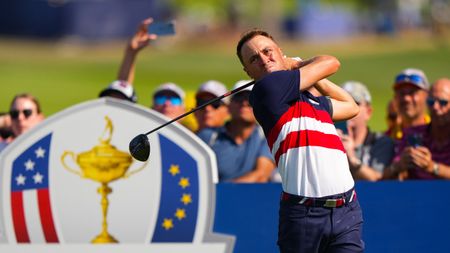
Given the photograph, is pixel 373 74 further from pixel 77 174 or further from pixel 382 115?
pixel 77 174

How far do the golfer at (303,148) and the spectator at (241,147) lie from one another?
8.36ft

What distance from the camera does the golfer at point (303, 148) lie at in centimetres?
539

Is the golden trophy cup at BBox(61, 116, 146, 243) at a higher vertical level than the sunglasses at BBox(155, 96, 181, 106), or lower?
lower

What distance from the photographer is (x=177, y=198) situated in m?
7.22

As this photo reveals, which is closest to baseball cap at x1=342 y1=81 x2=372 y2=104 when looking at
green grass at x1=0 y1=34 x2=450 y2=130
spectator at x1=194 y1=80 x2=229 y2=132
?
spectator at x1=194 y1=80 x2=229 y2=132

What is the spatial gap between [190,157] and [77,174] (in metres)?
0.81

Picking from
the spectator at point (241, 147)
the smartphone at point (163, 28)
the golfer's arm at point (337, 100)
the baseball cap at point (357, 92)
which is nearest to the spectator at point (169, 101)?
the spectator at point (241, 147)

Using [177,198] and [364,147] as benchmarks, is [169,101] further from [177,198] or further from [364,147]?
[177,198]

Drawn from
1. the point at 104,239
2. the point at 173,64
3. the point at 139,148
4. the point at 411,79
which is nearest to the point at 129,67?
the point at 104,239

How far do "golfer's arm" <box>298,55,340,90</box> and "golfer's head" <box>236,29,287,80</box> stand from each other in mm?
143

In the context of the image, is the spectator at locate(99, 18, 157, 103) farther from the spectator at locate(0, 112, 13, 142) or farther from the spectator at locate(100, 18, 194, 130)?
the spectator at locate(0, 112, 13, 142)

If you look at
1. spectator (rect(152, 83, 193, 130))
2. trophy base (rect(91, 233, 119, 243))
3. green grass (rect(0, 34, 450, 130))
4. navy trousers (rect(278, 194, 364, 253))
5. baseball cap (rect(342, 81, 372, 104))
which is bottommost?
navy trousers (rect(278, 194, 364, 253))

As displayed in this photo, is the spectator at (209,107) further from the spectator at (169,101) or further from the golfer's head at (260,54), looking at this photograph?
the golfer's head at (260,54)

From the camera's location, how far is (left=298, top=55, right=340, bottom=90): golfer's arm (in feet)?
17.7
